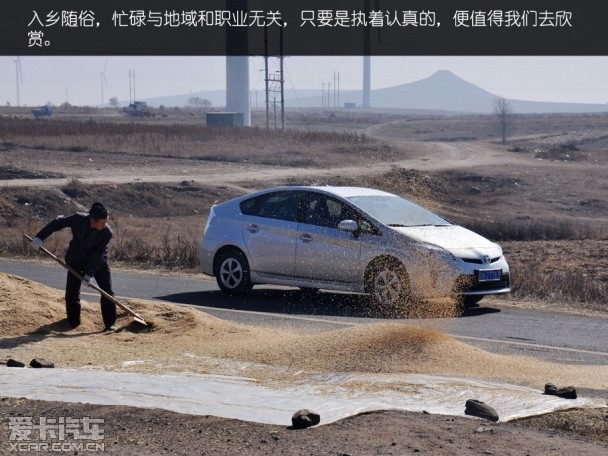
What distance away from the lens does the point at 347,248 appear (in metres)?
16.0

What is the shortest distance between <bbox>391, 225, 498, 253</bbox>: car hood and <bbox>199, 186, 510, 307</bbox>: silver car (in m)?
0.02

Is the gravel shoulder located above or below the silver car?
below

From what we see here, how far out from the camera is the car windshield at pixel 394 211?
16.1 meters

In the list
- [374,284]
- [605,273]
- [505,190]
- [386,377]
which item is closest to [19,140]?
[505,190]

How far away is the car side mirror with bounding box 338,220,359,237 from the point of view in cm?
1578

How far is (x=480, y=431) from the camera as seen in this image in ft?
25.4

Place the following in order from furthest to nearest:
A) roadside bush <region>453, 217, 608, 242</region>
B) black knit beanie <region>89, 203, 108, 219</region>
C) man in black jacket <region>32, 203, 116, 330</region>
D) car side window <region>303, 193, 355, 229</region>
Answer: roadside bush <region>453, 217, 608, 242</region> → car side window <region>303, 193, 355, 229</region> → man in black jacket <region>32, 203, 116, 330</region> → black knit beanie <region>89, 203, 108, 219</region>

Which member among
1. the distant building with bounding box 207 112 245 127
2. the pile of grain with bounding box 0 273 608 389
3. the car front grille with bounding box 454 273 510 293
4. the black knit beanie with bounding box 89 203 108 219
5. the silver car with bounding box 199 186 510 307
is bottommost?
the pile of grain with bounding box 0 273 608 389

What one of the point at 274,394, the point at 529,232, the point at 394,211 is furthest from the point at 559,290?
the point at 529,232

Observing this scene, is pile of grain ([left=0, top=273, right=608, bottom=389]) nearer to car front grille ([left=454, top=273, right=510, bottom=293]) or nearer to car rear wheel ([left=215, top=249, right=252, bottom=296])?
car front grille ([left=454, top=273, right=510, bottom=293])

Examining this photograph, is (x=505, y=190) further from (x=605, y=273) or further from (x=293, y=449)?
(x=293, y=449)

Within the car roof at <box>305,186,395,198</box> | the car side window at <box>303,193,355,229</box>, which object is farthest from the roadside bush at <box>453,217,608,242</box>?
the car side window at <box>303,193,355,229</box>

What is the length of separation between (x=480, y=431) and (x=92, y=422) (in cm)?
263

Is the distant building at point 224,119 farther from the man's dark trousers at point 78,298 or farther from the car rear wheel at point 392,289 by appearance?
the man's dark trousers at point 78,298
